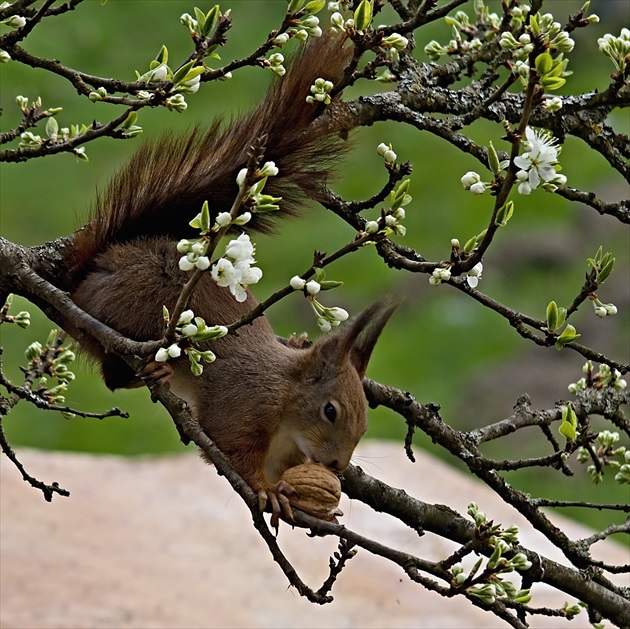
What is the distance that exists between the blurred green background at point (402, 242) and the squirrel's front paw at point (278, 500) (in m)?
2.66

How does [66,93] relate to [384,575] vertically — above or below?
above

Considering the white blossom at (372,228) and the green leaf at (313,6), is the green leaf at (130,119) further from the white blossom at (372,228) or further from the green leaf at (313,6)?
the white blossom at (372,228)

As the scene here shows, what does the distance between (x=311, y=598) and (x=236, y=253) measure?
0.39m

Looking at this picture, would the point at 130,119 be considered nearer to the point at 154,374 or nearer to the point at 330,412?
the point at 154,374

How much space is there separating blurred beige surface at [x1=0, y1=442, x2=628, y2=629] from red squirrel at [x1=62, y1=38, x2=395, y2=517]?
0.64 meters

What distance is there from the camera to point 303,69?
4.52ft

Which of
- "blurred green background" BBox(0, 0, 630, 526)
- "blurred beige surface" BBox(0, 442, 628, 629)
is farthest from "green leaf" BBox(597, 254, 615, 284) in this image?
"blurred green background" BBox(0, 0, 630, 526)

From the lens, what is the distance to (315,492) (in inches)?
54.4

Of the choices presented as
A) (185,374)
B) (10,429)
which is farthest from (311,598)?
(10,429)

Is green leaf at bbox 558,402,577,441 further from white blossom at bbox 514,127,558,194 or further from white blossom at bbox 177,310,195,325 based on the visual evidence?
white blossom at bbox 177,310,195,325

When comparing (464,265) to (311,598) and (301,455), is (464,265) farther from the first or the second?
(301,455)

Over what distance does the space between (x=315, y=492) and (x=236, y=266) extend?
0.47 metres

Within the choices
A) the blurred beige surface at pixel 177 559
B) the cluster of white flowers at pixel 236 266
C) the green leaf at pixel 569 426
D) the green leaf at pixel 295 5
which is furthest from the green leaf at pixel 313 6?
the blurred beige surface at pixel 177 559

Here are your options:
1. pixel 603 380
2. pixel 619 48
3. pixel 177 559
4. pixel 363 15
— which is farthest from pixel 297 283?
pixel 177 559
